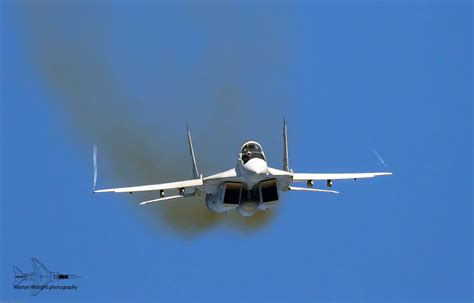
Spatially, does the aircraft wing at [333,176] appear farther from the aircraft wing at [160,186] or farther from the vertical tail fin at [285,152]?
the aircraft wing at [160,186]

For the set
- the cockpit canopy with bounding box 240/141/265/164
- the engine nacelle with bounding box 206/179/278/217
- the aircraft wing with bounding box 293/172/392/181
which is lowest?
the engine nacelle with bounding box 206/179/278/217

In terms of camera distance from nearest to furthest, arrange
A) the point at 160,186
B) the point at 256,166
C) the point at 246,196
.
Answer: the point at 256,166
the point at 246,196
the point at 160,186

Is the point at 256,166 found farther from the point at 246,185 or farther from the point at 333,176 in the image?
the point at 333,176

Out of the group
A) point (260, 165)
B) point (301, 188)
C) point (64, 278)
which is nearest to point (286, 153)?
point (301, 188)

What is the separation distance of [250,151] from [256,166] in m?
1.91

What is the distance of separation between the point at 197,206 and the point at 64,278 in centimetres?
740

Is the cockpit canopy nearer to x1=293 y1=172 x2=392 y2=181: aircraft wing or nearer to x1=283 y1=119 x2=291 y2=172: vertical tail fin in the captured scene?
x1=293 y1=172 x2=392 y2=181: aircraft wing

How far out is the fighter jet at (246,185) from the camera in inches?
2291

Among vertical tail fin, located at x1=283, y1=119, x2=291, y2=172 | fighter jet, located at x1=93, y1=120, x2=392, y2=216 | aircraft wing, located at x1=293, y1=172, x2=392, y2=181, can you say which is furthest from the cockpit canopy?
vertical tail fin, located at x1=283, y1=119, x2=291, y2=172

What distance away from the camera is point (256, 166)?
57375mm

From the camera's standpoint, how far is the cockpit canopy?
58.8 meters

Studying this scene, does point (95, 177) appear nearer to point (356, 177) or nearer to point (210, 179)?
point (210, 179)

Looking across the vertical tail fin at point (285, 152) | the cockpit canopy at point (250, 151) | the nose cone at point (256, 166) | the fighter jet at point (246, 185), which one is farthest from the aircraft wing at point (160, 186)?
the vertical tail fin at point (285, 152)

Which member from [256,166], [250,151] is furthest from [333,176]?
[256,166]
